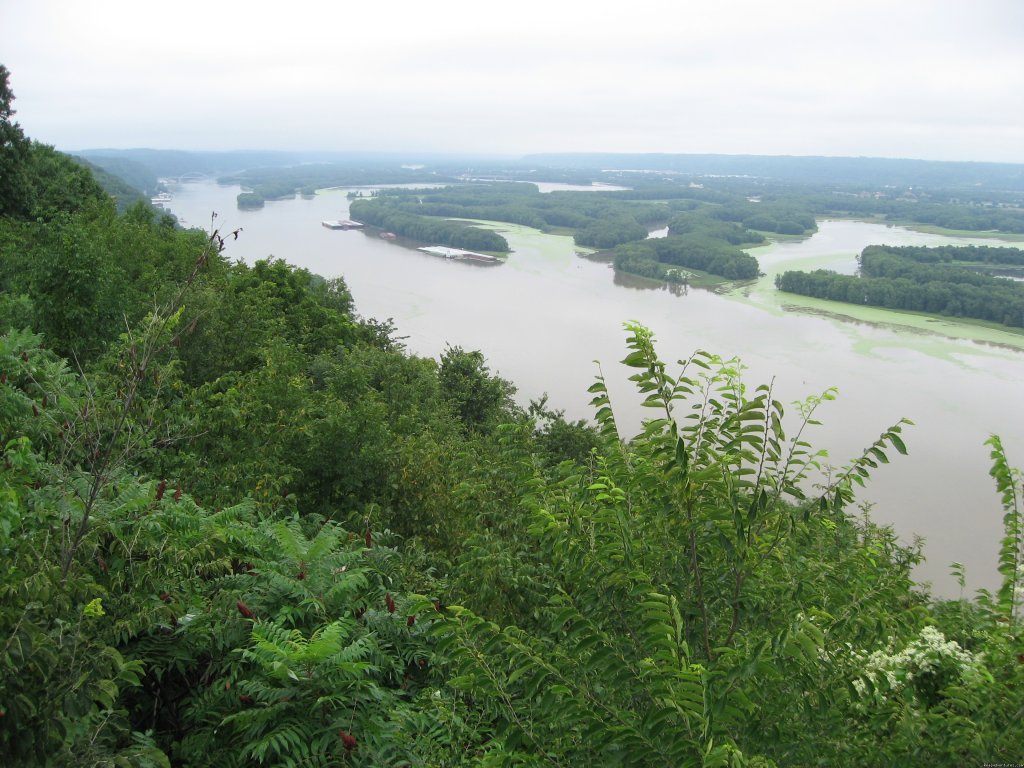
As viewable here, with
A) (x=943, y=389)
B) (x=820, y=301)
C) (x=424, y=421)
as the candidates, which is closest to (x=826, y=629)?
(x=424, y=421)

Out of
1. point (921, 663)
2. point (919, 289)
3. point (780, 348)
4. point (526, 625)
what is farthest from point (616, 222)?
point (921, 663)

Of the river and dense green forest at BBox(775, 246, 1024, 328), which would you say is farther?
dense green forest at BBox(775, 246, 1024, 328)

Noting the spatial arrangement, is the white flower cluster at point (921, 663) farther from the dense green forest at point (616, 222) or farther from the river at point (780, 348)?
the dense green forest at point (616, 222)

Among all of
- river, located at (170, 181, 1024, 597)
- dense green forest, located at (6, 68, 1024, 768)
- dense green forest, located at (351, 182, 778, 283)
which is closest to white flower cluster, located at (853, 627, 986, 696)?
dense green forest, located at (6, 68, 1024, 768)

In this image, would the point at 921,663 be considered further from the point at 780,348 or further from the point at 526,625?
the point at 780,348

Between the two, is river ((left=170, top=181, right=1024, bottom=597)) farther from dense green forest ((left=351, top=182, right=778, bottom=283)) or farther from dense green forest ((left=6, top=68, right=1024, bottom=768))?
Answer: dense green forest ((left=6, top=68, right=1024, bottom=768))

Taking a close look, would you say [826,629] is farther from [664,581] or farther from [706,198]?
[706,198]
